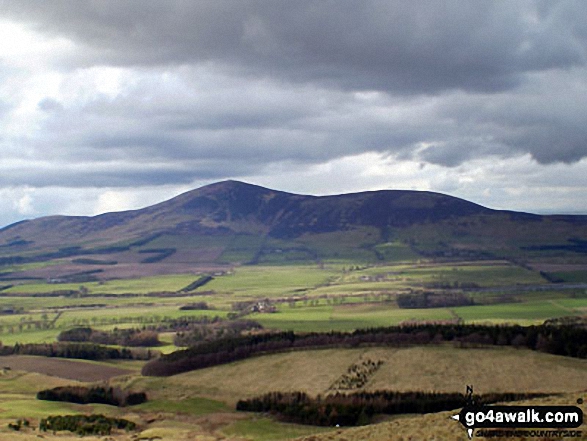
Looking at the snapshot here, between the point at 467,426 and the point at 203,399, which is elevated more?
the point at 467,426

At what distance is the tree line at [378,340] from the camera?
114 meters

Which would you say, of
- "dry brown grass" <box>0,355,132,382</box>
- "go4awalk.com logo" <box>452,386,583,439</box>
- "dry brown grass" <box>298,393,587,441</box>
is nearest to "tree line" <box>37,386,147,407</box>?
"dry brown grass" <box>0,355,132,382</box>

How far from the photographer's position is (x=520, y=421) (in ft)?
131

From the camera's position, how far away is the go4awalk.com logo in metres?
38.2

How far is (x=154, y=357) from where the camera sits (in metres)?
140

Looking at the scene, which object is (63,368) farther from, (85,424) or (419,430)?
(419,430)

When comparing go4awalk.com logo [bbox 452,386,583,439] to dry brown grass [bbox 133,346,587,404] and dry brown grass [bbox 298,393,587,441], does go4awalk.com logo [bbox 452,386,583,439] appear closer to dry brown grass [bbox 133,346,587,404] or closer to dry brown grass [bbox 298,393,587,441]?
dry brown grass [bbox 298,393,587,441]

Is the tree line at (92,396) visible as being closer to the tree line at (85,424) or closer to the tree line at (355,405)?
the tree line at (85,424)

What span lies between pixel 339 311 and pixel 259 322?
2746cm

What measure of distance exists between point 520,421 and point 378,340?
85804mm

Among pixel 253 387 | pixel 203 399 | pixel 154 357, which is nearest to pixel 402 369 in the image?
pixel 253 387

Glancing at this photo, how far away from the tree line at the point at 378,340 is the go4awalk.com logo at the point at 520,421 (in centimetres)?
7463

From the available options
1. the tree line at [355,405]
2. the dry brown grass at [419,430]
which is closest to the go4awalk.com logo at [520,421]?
the dry brown grass at [419,430]

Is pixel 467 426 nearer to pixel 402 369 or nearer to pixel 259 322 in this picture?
pixel 402 369
